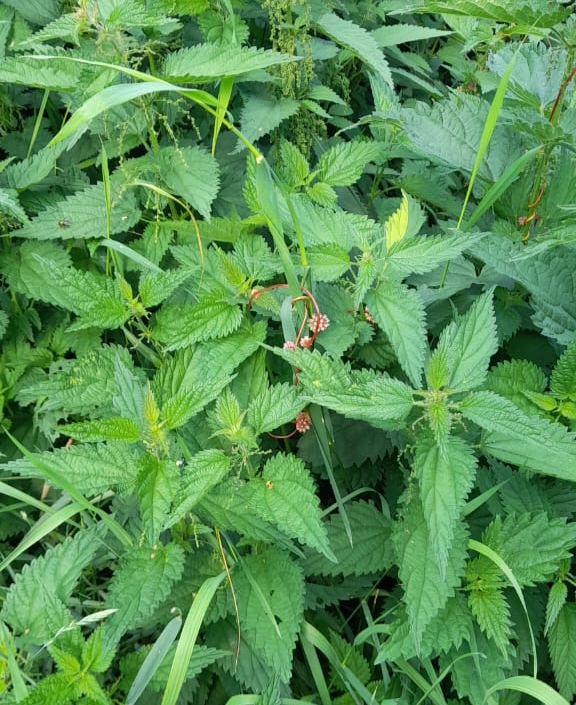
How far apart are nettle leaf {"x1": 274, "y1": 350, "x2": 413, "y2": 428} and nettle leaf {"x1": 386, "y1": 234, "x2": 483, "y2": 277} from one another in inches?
9.9

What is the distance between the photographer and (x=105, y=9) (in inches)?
67.4

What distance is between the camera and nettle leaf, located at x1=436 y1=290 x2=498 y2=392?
1.39 meters

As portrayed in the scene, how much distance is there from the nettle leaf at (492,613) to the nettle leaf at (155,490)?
2.27 feet

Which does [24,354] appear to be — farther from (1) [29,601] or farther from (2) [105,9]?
(2) [105,9]

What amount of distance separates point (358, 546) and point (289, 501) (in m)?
0.32

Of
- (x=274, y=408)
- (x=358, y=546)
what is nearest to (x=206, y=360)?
(x=274, y=408)

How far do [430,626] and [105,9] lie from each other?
5.50 ft

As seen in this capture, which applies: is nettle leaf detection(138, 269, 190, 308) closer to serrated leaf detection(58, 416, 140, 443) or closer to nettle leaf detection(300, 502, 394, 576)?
serrated leaf detection(58, 416, 140, 443)

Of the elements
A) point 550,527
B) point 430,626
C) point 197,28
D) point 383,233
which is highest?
point 197,28

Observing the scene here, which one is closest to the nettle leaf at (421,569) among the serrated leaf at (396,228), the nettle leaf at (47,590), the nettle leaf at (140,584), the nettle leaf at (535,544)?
the nettle leaf at (535,544)

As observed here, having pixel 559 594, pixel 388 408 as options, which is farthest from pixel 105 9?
pixel 559 594

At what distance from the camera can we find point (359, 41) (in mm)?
1914

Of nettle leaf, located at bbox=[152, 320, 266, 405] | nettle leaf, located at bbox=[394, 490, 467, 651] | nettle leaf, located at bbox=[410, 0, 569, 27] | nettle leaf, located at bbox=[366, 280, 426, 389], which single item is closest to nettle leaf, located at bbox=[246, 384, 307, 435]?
nettle leaf, located at bbox=[152, 320, 266, 405]

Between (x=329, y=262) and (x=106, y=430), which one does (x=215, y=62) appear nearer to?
(x=329, y=262)
